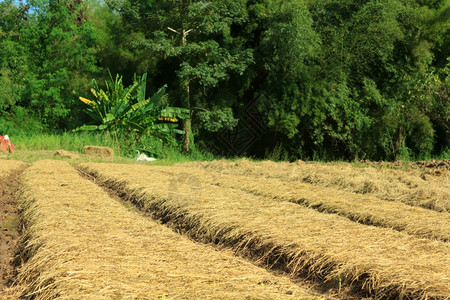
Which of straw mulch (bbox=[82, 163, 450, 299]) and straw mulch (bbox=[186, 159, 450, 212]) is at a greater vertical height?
straw mulch (bbox=[82, 163, 450, 299])

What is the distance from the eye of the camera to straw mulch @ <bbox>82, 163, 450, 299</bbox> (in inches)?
137

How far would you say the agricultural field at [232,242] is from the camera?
326 cm

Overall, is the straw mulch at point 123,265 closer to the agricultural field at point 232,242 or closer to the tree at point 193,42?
the agricultural field at point 232,242

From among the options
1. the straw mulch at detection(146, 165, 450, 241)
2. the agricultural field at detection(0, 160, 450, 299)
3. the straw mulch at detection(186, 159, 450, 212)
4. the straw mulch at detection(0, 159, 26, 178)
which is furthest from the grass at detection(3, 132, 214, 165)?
the agricultural field at detection(0, 160, 450, 299)

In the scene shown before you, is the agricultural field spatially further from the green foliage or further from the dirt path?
the green foliage

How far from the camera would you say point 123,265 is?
140 inches

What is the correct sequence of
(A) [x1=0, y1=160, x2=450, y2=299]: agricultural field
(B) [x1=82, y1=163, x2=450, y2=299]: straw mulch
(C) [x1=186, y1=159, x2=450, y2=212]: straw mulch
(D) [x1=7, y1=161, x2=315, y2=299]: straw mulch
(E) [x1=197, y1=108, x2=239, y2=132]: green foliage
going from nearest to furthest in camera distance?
(D) [x1=7, y1=161, x2=315, y2=299]: straw mulch, (A) [x1=0, y1=160, x2=450, y2=299]: agricultural field, (B) [x1=82, y1=163, x2=450, y2=299]: straw mulch, (C) [x1=186, y1=159, x2=450, y2=212]: straw mulch, (E) [x1=197, y1=108, x2=239, y2=132]: green foliage

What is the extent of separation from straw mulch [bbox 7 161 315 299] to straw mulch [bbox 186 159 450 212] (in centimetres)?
391

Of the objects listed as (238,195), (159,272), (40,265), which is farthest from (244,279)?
(238,195)

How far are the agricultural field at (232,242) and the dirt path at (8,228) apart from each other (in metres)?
0.04

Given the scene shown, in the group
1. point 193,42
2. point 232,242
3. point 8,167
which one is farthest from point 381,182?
point 193,42

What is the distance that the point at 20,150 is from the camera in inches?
647

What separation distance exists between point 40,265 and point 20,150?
548 inches

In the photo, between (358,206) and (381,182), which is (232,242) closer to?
(358,206)
